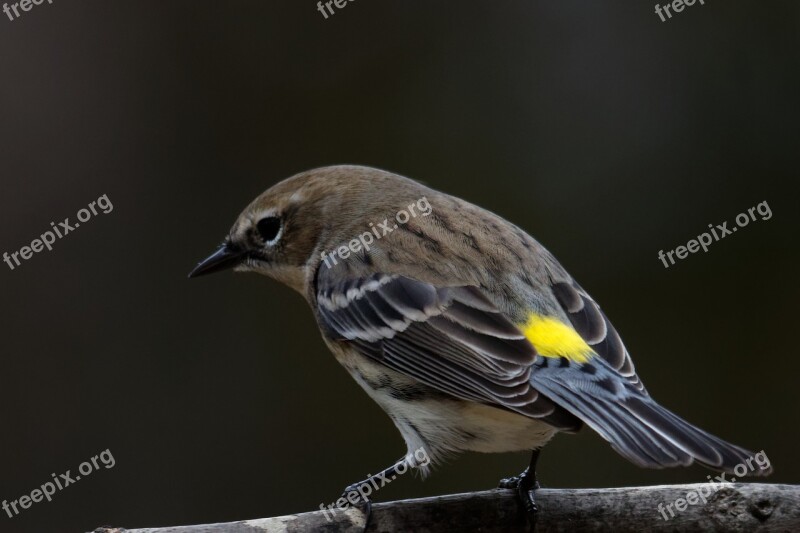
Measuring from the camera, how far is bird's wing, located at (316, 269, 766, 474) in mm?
3637

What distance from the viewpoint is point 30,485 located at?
6.84m

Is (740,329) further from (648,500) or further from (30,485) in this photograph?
(30,485)

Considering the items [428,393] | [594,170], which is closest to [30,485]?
[428,393]

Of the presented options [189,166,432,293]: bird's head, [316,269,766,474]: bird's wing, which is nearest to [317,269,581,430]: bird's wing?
[316,269,766,474]: bird's wing

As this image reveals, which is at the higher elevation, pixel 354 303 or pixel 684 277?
pixel 354 303

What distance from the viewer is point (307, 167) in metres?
8.46

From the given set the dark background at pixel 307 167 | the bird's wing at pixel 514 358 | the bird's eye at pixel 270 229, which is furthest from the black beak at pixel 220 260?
the dark background at pixel 307 167

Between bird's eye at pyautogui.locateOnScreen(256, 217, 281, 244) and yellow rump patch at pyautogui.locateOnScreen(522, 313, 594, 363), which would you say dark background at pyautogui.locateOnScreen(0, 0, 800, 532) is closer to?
bird's eye at pyautogui.locateOnScreen(256, 217, 281, 244)

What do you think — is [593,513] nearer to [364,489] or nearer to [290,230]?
[364,489]

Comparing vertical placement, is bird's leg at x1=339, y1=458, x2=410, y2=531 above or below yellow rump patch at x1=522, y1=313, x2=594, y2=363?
below

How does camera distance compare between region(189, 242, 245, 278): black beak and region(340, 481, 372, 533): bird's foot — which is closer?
region(340, 481, 372, 533): bird's foot

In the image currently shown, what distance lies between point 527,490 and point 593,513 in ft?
1.04

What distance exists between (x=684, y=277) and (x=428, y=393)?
4712mm

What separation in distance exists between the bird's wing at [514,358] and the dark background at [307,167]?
282 cm
